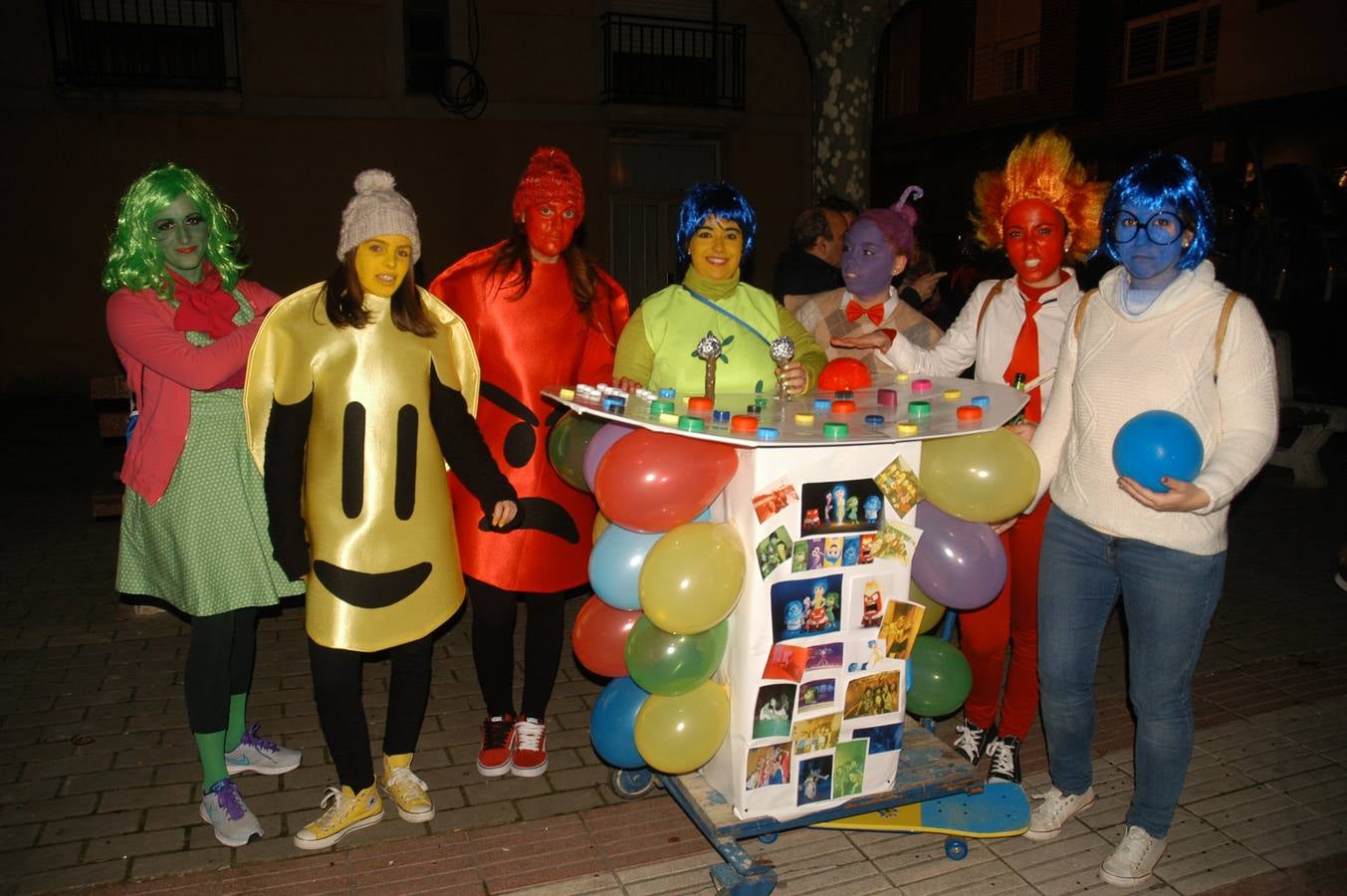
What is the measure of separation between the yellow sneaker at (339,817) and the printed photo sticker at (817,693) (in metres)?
1.48

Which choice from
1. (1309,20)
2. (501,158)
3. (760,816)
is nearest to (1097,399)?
(760,816)

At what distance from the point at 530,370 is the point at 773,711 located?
1449 millimetres

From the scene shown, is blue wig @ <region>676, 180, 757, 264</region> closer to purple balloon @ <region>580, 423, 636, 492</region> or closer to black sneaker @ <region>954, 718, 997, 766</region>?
purple balloon @ <region>580, 423, 636, 492</region>

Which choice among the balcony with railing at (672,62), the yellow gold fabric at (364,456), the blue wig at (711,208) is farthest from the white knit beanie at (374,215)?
the balcony with railing at (672,62)

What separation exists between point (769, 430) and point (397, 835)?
1875mm

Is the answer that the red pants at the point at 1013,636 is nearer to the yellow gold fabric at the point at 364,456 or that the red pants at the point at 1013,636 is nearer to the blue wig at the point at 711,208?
the blue wig at the point at 711,208

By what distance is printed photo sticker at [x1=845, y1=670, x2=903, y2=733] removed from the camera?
299 centimetres

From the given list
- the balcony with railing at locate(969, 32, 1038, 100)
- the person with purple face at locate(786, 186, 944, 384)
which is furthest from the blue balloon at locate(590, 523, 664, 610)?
the balcony with railing at locate(969, 32, 1038, 100)

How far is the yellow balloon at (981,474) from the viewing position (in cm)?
292

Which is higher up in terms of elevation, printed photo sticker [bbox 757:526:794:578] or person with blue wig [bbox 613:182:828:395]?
person with blue wig [bbox 613:182:828:395]

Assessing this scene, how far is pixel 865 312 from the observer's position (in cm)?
383

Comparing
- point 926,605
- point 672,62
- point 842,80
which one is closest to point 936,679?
point 926,605

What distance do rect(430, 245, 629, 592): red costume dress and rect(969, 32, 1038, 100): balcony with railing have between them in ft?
61.7

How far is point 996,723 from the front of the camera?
392cm
